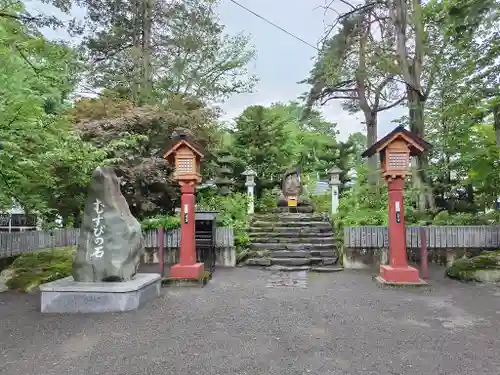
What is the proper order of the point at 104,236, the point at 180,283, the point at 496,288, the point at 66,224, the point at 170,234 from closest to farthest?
the point at 104,236, the point at 496,288, the point at 180,283, the point at 170,234, the point at 66,224

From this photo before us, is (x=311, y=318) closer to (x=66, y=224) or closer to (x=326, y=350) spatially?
(x=326, y=350)

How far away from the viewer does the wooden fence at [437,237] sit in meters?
8.83

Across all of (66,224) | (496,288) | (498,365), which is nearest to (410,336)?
(498,365)

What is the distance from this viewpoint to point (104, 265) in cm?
555

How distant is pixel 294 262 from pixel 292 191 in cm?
588

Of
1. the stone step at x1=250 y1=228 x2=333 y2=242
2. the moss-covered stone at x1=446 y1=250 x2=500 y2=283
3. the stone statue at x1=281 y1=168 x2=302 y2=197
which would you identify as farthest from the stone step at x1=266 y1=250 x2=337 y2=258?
the stone statue at x1=281 y1=168 x2=302 y2=197

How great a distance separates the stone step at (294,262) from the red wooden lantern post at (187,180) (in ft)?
7.85

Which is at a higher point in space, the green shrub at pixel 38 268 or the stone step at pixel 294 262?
the green shrub at pixel 38 268

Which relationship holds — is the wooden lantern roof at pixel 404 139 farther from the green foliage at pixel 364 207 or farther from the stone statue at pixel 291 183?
the stone statue at pixel 291 183

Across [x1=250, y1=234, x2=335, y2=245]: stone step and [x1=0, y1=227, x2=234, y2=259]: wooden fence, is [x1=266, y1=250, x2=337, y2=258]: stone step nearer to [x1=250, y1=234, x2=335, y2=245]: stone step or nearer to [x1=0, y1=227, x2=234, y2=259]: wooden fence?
[x1=250, y1=234, x2=335, y2=245]: stone step

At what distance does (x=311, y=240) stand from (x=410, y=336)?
6427mm

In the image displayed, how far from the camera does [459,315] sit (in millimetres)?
5000

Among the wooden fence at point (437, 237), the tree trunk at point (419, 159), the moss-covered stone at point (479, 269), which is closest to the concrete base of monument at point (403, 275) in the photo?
the moss-covered stone at point (479, 269)

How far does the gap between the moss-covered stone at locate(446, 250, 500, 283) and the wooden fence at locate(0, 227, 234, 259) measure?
16.6 feet
